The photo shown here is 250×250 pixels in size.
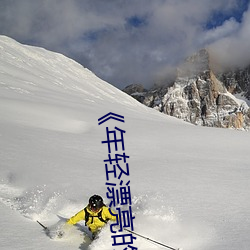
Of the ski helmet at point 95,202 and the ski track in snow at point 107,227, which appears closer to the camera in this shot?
the ski track in snow at point 107,227

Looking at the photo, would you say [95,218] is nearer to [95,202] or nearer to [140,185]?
[95,202]

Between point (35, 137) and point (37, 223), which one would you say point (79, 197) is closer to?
point (37, 223)

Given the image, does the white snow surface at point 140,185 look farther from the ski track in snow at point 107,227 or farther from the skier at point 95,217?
the skier at point 95,217

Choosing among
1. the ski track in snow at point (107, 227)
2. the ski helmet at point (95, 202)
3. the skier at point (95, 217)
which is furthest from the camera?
the skier at point (95, 217)

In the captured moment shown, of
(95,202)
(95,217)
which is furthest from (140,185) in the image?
(95,202)

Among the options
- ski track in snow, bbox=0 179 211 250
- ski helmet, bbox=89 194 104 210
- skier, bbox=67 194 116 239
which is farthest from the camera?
skier, bbox=67 194 116 239

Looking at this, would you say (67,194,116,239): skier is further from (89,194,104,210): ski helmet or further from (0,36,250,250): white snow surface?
(0,36,250,250): white snow surface

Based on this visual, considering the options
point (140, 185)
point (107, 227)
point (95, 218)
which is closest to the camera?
point (107, 227)

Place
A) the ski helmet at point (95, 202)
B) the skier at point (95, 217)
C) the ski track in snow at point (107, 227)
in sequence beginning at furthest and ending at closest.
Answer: the skier at point (95, 217) → the ski helmet at point (95, 202) → the ski track in snow at point (107, 227)

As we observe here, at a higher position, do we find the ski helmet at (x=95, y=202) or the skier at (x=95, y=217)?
the ski helmet at (x=95, y=202)

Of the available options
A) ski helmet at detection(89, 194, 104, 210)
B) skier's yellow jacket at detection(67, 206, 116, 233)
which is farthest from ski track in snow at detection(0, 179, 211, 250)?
ski helmet at detection(89, 194, 104, 210)

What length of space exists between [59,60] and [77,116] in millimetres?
59265

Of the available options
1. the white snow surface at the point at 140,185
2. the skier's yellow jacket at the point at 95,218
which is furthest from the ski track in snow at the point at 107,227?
the skier's yellow jacket at the point at 95,218

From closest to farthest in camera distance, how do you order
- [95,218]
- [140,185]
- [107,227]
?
[107,227] < [95,218] < [140,185]
